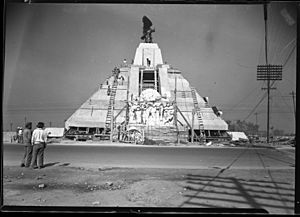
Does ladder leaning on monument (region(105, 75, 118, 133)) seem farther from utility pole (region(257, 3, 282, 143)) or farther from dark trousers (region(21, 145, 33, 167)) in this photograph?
utility pole (region(257, 3, 282, 143))

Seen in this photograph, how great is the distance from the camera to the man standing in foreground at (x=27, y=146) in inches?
213

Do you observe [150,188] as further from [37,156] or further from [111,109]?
[111,109]

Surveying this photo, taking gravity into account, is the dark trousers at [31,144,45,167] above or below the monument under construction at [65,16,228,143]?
below

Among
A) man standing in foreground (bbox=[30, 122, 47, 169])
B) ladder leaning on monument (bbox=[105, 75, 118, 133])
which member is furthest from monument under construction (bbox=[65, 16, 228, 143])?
man standing in foreground (bbox=[30, 122, 47, 169])

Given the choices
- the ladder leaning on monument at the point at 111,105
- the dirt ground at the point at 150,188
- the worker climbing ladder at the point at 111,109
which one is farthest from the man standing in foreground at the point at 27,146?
the ladder leaning on monument at the point at 111,105

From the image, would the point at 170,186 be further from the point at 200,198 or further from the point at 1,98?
the point at 1,98

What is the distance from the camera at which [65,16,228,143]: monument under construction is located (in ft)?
41.2

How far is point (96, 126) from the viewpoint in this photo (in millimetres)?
13219

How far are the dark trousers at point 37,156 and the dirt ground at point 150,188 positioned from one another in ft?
0.91

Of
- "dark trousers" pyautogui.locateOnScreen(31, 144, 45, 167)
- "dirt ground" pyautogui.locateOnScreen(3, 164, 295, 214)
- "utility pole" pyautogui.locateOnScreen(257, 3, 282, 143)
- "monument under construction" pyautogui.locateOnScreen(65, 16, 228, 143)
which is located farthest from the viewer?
"monument under construction" pyautogui.locateOnScreen(65, 16, 228, 143)

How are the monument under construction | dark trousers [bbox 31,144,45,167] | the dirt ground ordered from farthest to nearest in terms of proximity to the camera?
the monument under construction, dark trousers [bbox 31,144,45,167], the dirt ground

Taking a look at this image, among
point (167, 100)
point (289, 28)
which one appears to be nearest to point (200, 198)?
point (289, 28)

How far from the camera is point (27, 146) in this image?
19.1 ft

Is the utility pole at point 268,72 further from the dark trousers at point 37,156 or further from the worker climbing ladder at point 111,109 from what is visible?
the worker climbing ladder at point 111,109
